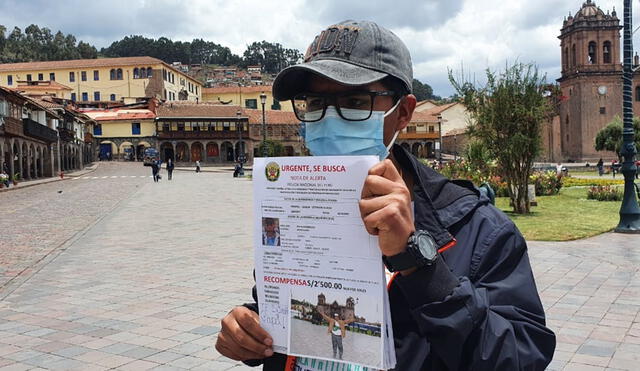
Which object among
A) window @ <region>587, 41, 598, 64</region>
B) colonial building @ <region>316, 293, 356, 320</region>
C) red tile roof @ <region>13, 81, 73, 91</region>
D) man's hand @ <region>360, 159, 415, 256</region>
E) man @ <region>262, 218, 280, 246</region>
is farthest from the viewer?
red tile roof @ <region>13, 81, 73, 91</region>

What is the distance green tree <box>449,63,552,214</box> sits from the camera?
16.3 meters

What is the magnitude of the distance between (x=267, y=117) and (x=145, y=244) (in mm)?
68078

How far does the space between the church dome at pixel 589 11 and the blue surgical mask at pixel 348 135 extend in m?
84.7

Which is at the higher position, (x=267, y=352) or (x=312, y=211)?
(x=312, y=211)

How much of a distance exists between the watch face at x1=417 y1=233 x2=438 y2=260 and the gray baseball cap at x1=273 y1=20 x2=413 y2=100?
0.50 m

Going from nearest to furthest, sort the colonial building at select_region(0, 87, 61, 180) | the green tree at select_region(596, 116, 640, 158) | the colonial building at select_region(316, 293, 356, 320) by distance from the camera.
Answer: the colonial building at select_region(316, 293, 356, 320) → the colonial building at select_region(0, 87, 61, 180) → the green tree at select_region(596, 116, 640, 158)

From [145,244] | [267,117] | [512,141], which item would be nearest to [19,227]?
[145,244]

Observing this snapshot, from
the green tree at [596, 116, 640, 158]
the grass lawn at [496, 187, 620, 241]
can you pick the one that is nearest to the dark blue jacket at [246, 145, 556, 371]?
the grass lawn at [496, 187, 620, 241]

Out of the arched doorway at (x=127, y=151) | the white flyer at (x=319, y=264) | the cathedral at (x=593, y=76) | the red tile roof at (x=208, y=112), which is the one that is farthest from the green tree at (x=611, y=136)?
the white flyer at (x=319, y=264)

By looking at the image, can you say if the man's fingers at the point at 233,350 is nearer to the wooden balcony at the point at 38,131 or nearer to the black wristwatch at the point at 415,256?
the black wristwatch at the point at 415,256

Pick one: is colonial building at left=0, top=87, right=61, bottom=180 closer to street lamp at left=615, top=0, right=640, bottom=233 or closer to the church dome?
street lamp at left=615, top=0, right=640, bottom=233

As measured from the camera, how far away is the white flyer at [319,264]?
141 centimetres

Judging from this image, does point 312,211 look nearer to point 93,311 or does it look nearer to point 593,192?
point 93,311

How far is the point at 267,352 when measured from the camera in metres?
1.64
